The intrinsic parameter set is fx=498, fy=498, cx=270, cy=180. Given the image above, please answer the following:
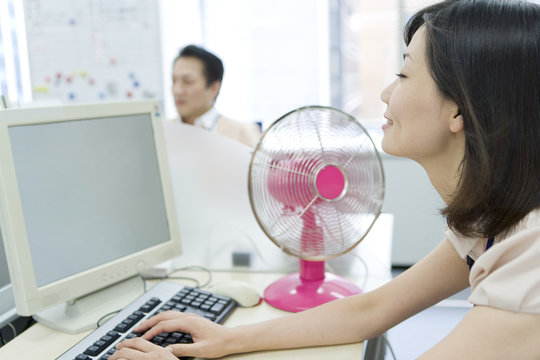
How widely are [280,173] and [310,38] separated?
7.99 ft

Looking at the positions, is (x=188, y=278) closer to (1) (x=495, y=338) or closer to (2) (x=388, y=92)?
(2) (x=388, y=92)

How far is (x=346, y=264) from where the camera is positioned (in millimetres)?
1292

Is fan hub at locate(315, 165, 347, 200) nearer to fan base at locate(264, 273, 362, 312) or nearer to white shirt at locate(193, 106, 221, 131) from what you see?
fan base at locate(264, 273, 362, 312)

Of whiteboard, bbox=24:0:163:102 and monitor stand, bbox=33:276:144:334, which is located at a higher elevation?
whiteboard, bbox=24:0:163:102

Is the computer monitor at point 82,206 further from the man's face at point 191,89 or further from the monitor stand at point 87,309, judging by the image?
the man's face at point 191,89

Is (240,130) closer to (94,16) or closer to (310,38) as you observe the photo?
(310,38)

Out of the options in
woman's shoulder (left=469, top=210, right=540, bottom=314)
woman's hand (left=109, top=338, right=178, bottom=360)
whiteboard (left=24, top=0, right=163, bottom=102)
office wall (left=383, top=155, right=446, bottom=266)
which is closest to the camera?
woman's shoulder (left=469, top=210, right=540, bottom=314)

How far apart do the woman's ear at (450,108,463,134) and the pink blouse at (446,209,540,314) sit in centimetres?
17

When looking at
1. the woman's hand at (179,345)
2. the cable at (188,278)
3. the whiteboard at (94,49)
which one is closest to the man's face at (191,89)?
the whiteboard at (94,49)

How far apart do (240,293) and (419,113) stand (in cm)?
53

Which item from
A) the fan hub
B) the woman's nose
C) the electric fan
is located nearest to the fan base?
the electric fan

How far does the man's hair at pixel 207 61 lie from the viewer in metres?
2.91

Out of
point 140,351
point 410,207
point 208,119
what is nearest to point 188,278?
point 140,351

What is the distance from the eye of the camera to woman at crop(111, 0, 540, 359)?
65 cm
